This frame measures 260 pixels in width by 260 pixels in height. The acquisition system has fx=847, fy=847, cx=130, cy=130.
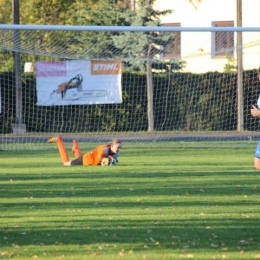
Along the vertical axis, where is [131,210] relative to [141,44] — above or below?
below

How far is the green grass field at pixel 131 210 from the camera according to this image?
8281 millimetres

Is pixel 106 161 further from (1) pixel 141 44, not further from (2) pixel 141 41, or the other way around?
(2) pixel 141 41

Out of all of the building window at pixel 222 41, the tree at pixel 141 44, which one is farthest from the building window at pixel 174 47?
the building window at pixel 222 41

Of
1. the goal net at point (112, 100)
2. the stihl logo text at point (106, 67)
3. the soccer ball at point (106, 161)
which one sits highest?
the stihl logo text at point (106, 67)

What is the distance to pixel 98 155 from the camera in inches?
720

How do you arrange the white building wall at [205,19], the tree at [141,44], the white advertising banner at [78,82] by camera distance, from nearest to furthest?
the white advertising banner at [78,82] → the tree at [141,44] → the white building wall at [205,19]

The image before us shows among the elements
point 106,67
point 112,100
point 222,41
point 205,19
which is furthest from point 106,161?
point 205,19

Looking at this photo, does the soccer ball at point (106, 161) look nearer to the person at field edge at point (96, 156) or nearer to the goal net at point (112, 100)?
the person at field edge at point (96, 156)

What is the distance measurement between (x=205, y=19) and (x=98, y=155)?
24.7 meters

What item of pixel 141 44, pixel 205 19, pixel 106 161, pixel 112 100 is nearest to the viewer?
pixel 106 161

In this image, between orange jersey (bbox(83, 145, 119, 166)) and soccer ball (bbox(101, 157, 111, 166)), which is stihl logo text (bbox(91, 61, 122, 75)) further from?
soccer ball (bbox(101, 157, 111, 166))

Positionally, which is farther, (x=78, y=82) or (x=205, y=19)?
(x=205, y=19)

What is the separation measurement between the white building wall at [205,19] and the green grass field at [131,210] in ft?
62.5

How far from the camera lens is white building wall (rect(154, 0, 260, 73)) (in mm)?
38125
